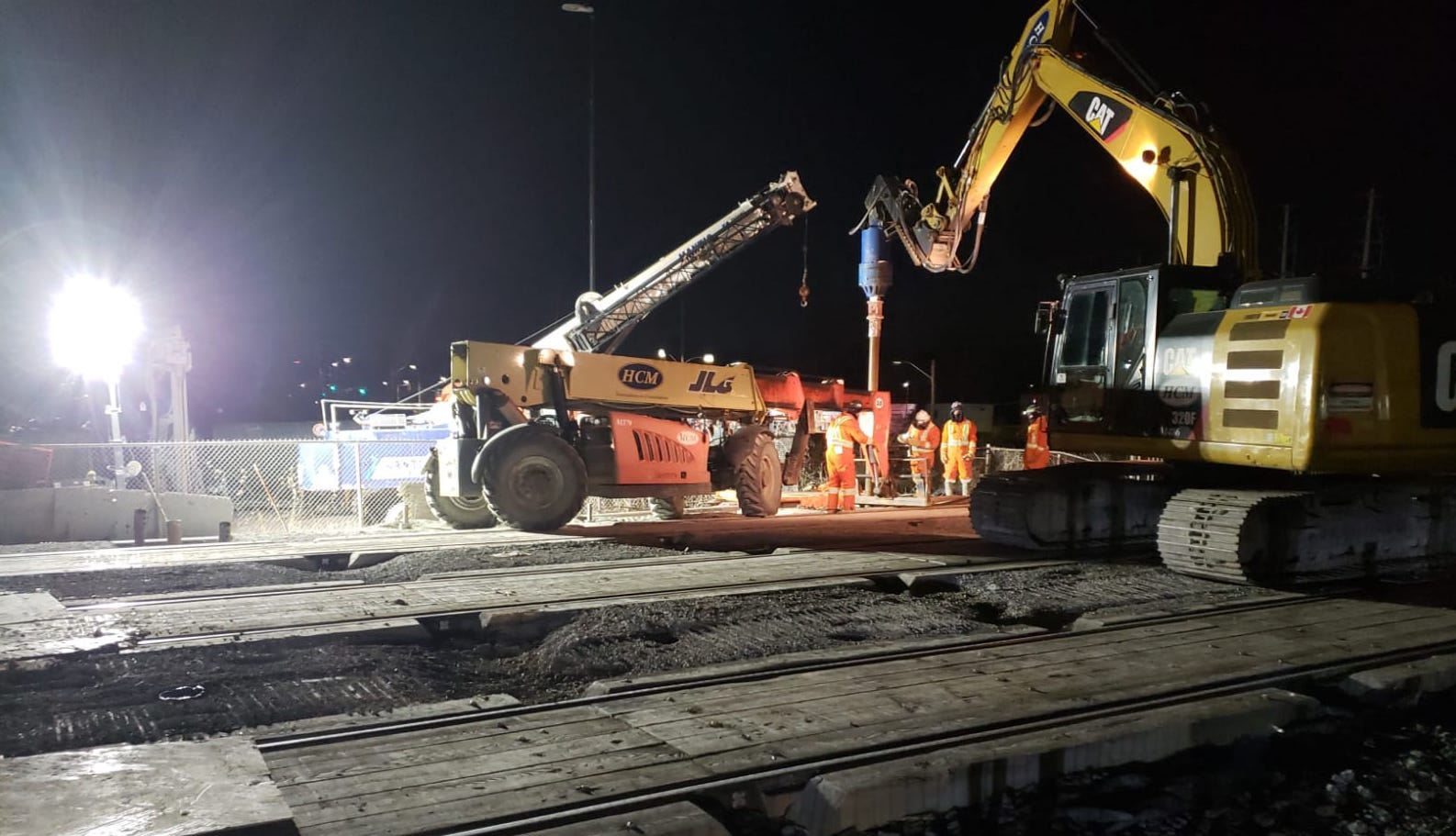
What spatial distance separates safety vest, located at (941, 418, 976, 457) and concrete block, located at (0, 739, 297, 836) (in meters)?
16.1

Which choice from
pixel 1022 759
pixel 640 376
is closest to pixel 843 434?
pixel 640 376

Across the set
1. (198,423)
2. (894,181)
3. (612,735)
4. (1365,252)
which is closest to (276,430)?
(198,423)

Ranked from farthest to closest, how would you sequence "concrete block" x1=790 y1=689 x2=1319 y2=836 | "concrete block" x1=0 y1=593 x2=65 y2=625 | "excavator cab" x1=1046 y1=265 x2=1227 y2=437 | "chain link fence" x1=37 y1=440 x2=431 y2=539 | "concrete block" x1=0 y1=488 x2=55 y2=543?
1. "chain link fence" x1=37 y1=440 x2=431 y2=539
2. "concrete block" x1=0 y1=488 x2=55 y2=543
3. "excavator cab" x1=1046 y1=265 x2=1227 y2=437
4. "concrete block" x1=0 y1=593 x2=65 y2=625
5. "concrete block" x1=790 y1=689 x2=1319 y2=836

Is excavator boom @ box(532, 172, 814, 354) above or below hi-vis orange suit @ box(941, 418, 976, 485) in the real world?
above

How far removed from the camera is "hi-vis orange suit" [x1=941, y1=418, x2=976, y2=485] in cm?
1875

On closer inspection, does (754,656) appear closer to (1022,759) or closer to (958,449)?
(1022,759)

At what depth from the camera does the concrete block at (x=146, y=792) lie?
11.0ft

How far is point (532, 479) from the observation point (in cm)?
1192

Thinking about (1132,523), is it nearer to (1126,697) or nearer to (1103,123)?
(1103,123)

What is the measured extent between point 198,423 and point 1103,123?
49.4 metres

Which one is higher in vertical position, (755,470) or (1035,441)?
(1035,441)

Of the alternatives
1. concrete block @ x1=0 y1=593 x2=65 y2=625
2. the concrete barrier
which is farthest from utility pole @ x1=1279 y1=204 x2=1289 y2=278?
concrete block @ x1=0 y1=593 x2=65 y2=625

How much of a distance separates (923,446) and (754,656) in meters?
13.2

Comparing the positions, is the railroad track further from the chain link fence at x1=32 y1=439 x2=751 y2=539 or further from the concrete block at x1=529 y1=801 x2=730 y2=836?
the chain link fence at x1=32 y1=439 x2=751 y2=539
